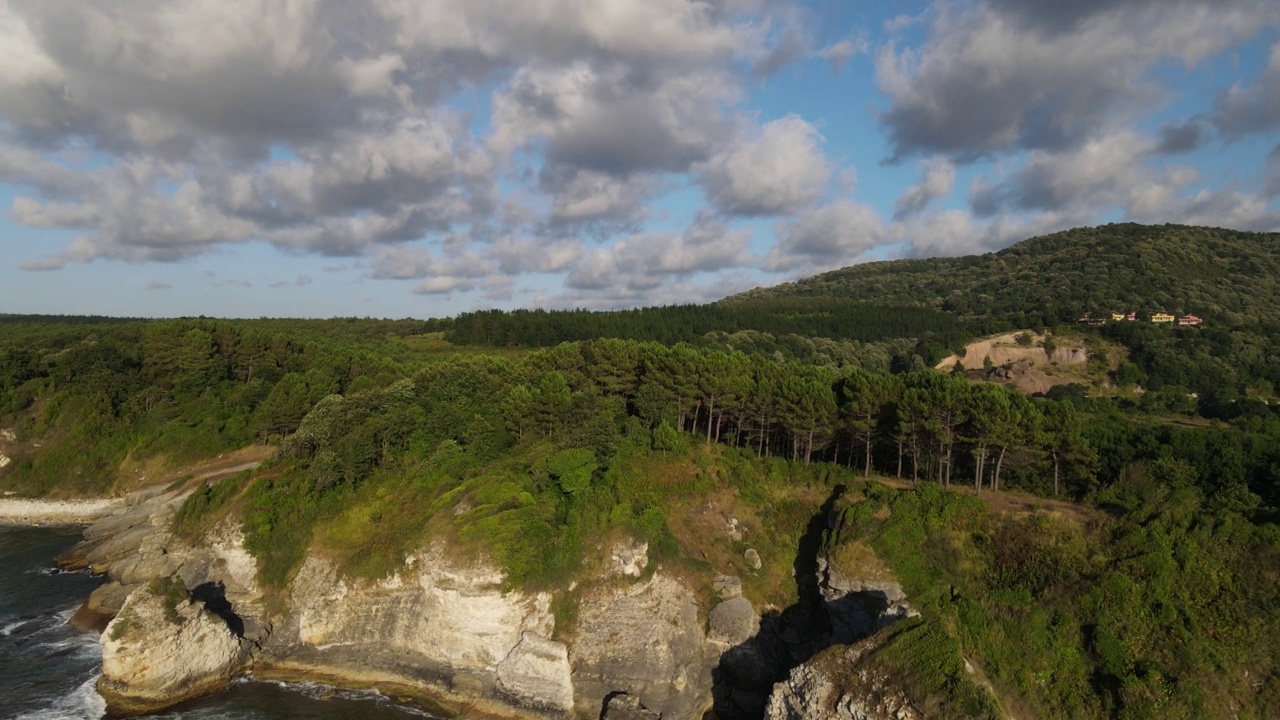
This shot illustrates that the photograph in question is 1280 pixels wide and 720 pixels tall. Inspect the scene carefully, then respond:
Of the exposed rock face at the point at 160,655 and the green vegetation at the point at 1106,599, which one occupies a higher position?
the green vegetation at the point at 1106,599

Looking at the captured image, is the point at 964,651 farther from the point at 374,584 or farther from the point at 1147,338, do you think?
the point at 1147,338

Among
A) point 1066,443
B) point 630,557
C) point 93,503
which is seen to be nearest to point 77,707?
point 630,557

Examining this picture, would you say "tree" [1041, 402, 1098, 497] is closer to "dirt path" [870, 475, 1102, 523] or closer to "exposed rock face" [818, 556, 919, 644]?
"dirt path" [870, 475, 1102, 523]

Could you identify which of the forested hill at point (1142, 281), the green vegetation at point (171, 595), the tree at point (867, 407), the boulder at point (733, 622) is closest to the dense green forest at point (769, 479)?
the tree at point (867, 407)

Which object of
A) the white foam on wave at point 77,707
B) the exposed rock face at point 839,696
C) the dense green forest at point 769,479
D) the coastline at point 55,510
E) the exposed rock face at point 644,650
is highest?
the dense green forest at point 769,479

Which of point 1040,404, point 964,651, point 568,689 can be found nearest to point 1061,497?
point 1040,404

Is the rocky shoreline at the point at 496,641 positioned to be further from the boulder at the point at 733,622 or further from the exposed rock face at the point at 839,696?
the exposed rock face at the point at 839,696

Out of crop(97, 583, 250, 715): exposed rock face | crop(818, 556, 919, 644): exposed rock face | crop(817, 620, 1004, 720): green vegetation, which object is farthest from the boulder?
crop(97, 583, 250, 715): exposed rock face
